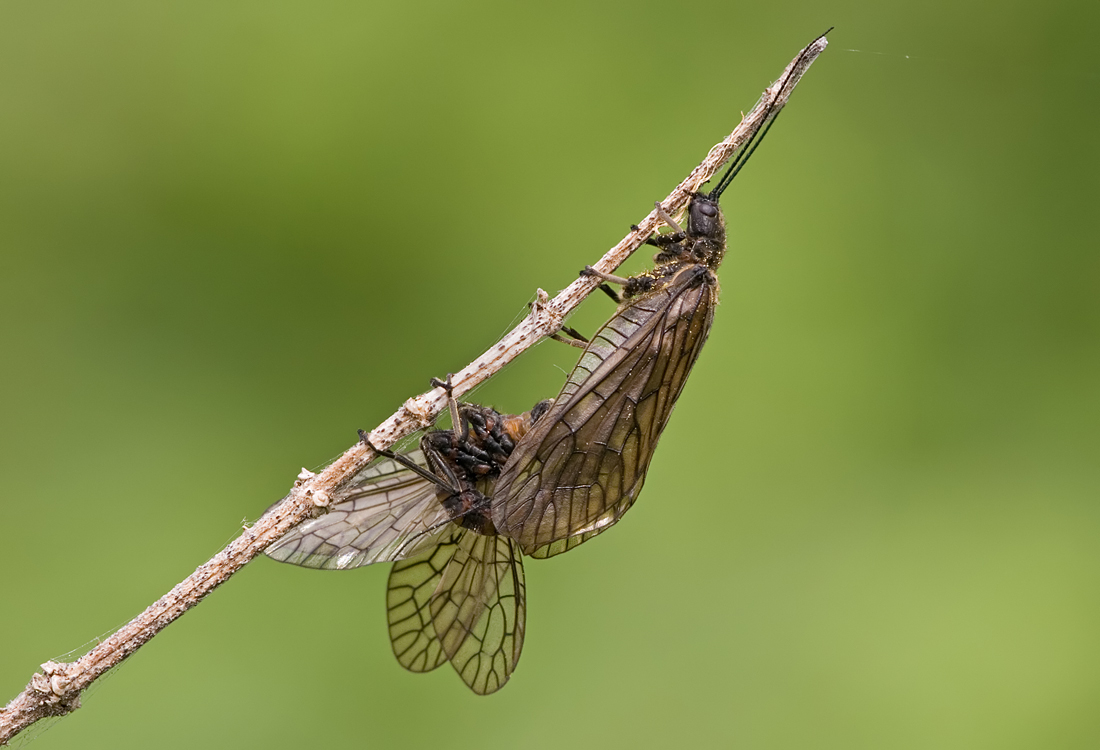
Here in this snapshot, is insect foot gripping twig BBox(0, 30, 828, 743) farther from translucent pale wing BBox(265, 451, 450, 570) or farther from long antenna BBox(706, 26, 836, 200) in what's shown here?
translucent pale wing BBox(265, 451, 450, 570)

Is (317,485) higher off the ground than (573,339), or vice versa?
(573,339)

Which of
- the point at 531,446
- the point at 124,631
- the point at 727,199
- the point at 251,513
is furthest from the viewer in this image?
the point at 727,199

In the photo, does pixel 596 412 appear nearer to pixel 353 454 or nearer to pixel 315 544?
pixel 353 454

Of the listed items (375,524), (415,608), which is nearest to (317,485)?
(375,524)

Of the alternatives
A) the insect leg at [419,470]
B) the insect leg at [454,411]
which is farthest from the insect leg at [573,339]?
the insect leg at [419,470]

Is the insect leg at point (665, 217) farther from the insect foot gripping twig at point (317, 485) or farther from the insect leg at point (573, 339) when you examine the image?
the insect leg at point (573, 339)

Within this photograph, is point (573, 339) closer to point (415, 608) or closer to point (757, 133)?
point (757, 133)

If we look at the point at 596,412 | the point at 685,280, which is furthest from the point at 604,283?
the point at 596,412
